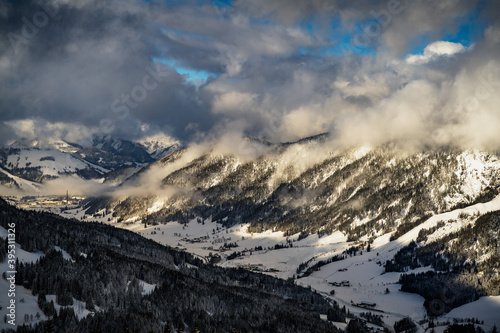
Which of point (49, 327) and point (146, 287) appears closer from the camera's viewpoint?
point (49, 327)

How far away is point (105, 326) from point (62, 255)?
50.9m

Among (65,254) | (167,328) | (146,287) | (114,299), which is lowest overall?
(167,328)

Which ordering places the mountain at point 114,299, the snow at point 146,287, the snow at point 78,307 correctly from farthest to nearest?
1. the snow at point 146,287
2. the snow at point 78,307
3. the mountain at point 114,299

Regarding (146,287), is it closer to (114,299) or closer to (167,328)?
(114,299)

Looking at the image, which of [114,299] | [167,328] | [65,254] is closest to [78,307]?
[114,299]

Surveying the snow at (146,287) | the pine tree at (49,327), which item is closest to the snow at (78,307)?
the pine tree at (49,327)

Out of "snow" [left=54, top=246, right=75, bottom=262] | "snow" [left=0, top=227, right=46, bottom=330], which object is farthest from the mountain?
"snow" [left=0, top=227, right=46, bottom=330]

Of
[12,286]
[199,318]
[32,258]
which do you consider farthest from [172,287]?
[12,286]

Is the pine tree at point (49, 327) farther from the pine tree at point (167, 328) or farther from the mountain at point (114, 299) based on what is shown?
the pine tree at point (167, 328)

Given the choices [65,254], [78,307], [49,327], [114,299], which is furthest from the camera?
[65,254]

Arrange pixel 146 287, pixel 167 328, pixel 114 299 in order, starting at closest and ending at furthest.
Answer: pixel 167 328
pixel 114 299
pixel 146 287

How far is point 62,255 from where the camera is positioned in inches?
5920

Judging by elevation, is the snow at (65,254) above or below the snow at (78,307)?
above

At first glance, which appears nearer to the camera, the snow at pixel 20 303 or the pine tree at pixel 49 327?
the pine tree at pixel 49 327
